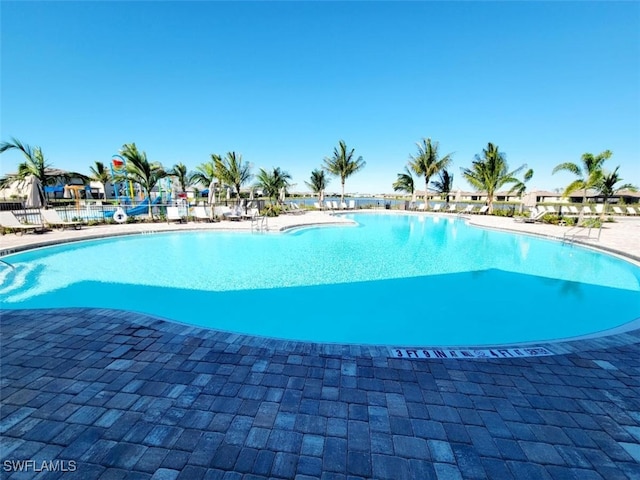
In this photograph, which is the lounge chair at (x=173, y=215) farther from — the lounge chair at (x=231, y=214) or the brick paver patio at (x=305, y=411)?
the brick paver patio at (x=305, y=411)

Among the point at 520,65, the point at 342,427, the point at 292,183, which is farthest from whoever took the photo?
the point at 292,183

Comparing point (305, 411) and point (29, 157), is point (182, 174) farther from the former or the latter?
point (305, 411)

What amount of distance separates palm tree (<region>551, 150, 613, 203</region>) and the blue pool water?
32.9ft

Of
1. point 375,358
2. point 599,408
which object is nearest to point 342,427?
point 375,358

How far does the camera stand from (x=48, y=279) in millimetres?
6609

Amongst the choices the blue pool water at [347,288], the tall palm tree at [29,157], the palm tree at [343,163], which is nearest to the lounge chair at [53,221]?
the tall palm tree at [29,157]

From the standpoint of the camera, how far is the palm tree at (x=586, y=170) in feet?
53.8

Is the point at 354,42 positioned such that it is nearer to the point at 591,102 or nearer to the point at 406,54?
the point at 406,54

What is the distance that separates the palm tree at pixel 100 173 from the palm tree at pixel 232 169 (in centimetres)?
2361

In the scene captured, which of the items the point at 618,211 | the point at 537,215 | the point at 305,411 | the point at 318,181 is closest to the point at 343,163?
the point at 318,181

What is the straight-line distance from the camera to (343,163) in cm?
2655

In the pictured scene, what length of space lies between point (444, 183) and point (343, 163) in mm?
11337

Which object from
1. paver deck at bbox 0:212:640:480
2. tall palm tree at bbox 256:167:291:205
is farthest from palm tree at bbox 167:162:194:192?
paver deck at bbox 0:212:640:480

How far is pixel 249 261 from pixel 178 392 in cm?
621
